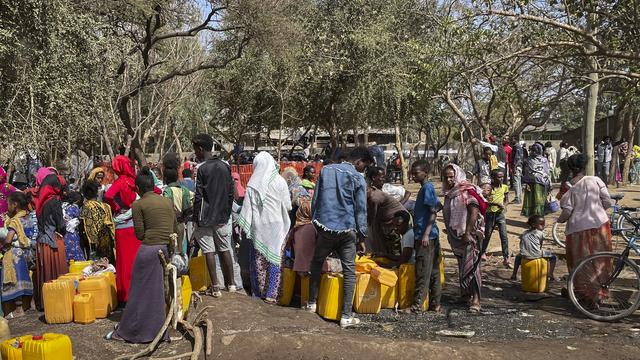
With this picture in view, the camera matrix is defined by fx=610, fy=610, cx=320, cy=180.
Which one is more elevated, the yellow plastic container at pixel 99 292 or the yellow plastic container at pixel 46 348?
the yellow plastic container at pixel 99 292

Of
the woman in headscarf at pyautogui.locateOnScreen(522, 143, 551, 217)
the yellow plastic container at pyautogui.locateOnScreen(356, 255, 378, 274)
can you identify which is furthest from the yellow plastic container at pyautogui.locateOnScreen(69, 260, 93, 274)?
the woman in headscarf at pyautogui.locateOnScreen(522, 143, 551, 217)

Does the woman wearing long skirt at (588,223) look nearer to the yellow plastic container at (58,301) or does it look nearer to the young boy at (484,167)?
the yellow plastic container at (58,301)

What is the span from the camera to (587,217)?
6621 mm

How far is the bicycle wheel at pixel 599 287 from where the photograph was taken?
247 inches

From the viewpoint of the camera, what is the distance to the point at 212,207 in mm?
6633

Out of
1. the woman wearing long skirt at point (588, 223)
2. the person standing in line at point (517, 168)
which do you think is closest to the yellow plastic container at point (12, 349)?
the woman wearing long skirt at point (588, 223)

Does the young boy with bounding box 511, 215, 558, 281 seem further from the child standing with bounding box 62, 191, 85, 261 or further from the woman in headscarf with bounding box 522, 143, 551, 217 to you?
the child standing with bounding box 62, 191, 85, 261

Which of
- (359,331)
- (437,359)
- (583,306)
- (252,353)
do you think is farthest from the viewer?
(583,306)

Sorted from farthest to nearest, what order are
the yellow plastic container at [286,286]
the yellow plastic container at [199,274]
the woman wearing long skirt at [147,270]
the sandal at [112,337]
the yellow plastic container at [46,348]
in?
the yellow plastic container at [199,274]
the yellow plastic container at [286,286]
the sandal at [112,337]
the woman wearing long skirt at [147,270]
the yellow plastic container at [46,348]

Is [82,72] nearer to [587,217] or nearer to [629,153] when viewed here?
[587,217]

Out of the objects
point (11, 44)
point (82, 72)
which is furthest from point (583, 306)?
point (82, 72)

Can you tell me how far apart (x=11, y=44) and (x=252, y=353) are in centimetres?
713

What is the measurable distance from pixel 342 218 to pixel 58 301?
9.96 ft

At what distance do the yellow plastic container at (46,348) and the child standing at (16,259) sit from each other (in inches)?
70.8
